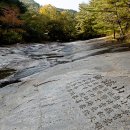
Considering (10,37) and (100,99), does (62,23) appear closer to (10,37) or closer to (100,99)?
(10,37)

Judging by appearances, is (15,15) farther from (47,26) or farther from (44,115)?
(44,115)

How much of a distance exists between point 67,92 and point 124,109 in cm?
226

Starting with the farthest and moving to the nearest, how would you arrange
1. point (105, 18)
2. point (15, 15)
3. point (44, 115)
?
point (15, 15) → point (105, 18) → point (44, 115)

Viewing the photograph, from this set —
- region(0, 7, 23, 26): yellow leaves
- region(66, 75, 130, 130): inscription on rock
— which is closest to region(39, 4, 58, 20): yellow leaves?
region(0, 7, 23, 26): yellow leaves

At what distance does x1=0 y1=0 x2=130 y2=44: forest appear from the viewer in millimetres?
26844

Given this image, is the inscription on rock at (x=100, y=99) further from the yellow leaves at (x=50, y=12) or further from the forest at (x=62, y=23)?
the yellow leaves at (x=50, y=12)

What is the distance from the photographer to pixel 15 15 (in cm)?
4003

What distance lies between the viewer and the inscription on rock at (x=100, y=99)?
20.9ft

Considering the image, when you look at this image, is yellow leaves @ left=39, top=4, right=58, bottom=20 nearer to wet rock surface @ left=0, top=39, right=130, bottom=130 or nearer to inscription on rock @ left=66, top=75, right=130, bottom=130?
wet rock surface @ left=0, top=39, right=130, bottom=130

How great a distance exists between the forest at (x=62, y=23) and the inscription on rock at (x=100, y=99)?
15.5 m

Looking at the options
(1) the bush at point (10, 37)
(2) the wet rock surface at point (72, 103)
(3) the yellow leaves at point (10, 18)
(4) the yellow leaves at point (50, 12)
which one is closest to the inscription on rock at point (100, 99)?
(2) the wet rock surface at point (72, 103)

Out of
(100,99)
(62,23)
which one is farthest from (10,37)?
(100,99)

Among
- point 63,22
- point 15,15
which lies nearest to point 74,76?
point 15,15

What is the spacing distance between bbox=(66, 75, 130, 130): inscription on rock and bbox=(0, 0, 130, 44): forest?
50.9 feet
